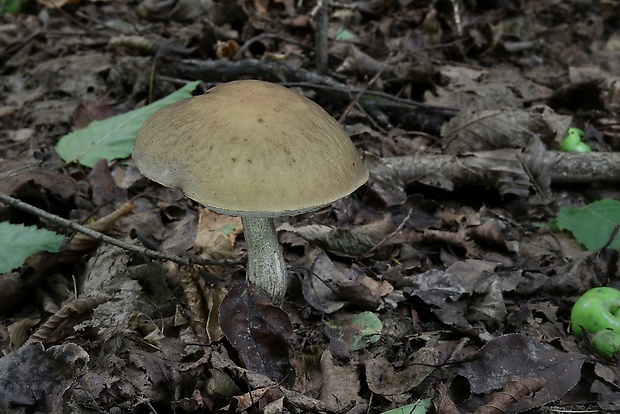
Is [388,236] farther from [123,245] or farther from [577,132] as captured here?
[577,132]

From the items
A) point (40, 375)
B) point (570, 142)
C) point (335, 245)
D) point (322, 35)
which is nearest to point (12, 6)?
point (322, 35)

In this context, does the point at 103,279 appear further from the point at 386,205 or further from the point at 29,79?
the point at 29,79

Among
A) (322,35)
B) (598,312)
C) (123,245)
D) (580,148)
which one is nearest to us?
(598,312)

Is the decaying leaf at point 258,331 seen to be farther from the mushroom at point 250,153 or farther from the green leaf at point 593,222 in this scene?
the green leaf at point 593,222

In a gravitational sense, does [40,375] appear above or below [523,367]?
above

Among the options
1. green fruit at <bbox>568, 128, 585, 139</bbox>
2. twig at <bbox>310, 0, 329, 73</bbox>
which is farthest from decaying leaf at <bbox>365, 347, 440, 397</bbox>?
twig at <bbox>310, 0, 329, 73</bbox>

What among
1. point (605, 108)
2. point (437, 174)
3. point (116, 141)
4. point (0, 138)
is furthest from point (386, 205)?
point (0, 138)
